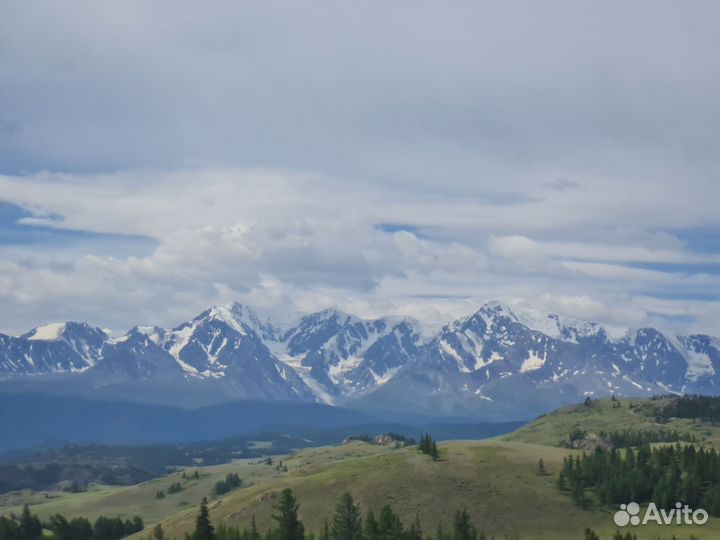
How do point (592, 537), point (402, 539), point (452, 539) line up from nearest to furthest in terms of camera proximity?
point (592, 537) → point (402, 539) → point (452, 539)

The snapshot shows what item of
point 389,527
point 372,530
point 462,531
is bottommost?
point 462,531

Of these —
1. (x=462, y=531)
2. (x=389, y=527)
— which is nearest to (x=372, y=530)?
(x=389, y=527)

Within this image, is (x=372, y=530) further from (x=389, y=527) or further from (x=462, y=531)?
(x=462, y=531)

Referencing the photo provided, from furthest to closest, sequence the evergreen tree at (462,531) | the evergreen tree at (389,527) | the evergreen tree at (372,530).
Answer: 1. the evergreen tree at (462,531)
2. the evergreen tree at (372,530)
3. the evergreen tree at (389,527)

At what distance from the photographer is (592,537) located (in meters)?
158

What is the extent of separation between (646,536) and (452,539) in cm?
4217

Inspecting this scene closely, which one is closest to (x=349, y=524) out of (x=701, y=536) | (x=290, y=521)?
(x=290, y=521)

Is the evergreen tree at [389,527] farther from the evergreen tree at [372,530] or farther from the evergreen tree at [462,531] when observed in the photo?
the evergreen tree at [462,531]

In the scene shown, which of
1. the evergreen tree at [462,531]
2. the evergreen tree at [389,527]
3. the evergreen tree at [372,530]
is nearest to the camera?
the evergreen tree at [389,527]

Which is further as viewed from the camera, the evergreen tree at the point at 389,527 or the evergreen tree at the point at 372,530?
the evergreen tree at the point at 372,530

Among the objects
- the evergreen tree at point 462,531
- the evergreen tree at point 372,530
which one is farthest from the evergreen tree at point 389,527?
the evergreen tree at point 462,531

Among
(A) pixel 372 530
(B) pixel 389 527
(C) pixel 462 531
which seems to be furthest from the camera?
(C) pixel 462 531

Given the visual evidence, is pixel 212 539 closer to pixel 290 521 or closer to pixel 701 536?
pixel 290 521

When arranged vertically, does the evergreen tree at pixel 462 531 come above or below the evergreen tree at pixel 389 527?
below
